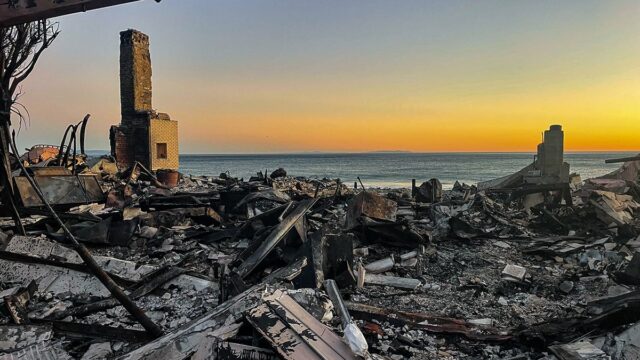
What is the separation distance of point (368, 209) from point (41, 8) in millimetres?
5415

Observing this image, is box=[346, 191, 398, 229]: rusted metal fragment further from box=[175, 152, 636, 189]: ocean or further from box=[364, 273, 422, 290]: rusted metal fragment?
box=[175, 152, 636, 189]: ocean

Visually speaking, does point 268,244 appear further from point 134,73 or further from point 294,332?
point 134,73

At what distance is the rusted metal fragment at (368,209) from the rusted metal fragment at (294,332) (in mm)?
3942

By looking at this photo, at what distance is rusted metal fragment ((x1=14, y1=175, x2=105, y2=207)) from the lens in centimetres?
623

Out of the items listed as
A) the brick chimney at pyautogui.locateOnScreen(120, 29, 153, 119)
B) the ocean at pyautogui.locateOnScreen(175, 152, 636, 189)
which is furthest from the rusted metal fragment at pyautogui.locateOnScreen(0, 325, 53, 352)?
the ocean at pyautogui.locateOnScreen(175, 152, 636, 189)

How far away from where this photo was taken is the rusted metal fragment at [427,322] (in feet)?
12.9

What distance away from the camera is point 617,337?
3447 millimetres

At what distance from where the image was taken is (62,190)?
6.95m

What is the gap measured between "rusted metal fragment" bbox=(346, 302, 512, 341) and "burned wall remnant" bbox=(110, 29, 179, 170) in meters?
13.6

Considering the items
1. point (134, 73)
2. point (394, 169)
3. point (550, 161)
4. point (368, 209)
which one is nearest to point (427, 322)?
point (368, 209)

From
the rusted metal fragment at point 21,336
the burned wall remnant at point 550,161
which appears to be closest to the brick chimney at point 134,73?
the burned wall remnant at point 550,161

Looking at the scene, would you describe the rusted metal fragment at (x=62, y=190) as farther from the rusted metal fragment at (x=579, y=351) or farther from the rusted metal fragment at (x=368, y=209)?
the rusted metal fragment at (x=579, y=351)

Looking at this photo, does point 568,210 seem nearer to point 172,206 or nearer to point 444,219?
point 444,219

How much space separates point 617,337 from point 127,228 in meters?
6.72
